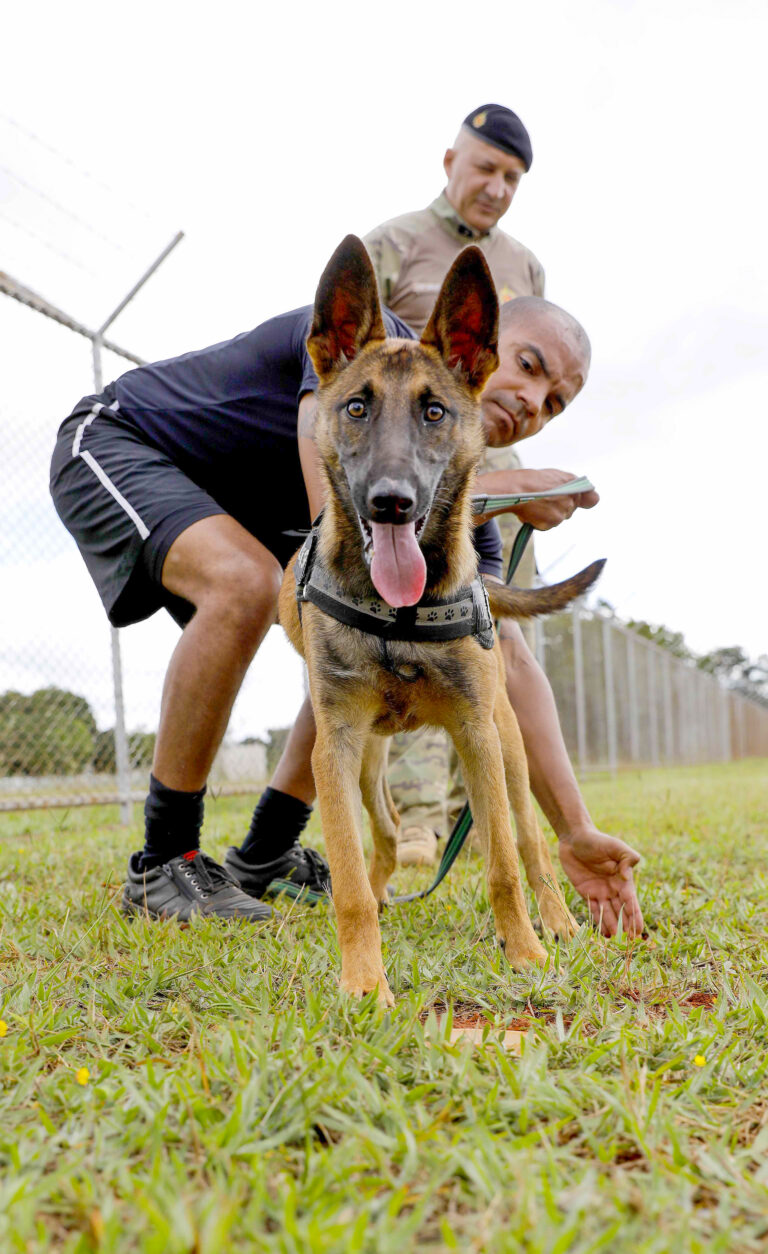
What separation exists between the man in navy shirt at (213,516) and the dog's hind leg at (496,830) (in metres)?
0.63

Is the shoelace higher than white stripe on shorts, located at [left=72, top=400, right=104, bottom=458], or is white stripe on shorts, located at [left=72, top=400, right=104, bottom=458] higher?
white stripe on shorts, located at [left=72, top=400, right=104, bottom=458]

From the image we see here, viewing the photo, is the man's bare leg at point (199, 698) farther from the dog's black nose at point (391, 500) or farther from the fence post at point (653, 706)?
the fence post at point (653, 706)

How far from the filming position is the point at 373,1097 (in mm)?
1465

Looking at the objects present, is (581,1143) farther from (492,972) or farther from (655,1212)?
(492,972)

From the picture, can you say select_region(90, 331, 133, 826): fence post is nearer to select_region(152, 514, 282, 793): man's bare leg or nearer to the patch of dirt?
select_region(152, 514, 282, 793): man's bare leg

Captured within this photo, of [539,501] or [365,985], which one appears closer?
[365,985]

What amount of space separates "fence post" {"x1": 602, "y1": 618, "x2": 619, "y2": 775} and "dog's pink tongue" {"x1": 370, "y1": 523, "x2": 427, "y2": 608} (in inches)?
611

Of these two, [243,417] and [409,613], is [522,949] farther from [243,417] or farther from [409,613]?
[243,417]

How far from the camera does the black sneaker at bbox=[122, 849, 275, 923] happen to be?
2951mm

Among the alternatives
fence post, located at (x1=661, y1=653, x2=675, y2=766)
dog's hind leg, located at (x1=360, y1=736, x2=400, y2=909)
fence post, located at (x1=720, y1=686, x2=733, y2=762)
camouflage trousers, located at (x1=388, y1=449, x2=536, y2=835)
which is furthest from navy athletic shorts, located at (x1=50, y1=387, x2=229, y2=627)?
fence post, located at (x1=720, y1=686, x2=733, y2=762)

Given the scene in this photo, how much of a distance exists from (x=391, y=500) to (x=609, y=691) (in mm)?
16747

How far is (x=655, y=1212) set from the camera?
3.84ft

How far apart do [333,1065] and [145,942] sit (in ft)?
3.75

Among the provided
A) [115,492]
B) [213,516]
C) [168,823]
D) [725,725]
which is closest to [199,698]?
[168,823]
